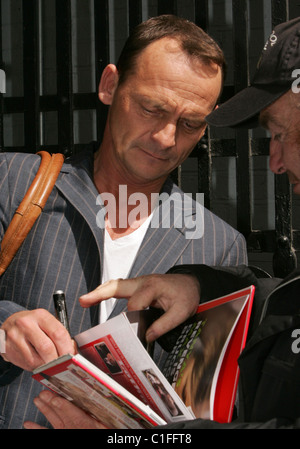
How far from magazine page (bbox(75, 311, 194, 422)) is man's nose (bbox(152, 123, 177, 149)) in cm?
79

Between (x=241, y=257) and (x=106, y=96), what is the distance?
32.7 inches

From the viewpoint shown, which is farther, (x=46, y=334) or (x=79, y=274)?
(x=79, y=274)

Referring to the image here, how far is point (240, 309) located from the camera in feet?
4.46

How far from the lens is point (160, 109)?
198cm

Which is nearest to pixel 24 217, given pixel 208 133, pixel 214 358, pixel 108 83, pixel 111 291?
pixel 111 291

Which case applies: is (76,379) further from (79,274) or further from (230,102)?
(230,102)

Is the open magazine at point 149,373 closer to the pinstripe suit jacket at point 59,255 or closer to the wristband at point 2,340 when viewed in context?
the wristband at point 2,340

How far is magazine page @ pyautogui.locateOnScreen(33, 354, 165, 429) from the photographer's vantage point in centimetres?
117

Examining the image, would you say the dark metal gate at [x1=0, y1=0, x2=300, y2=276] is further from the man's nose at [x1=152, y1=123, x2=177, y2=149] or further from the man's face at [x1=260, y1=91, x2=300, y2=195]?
the man's face at [x1=260, y1=91, x2=300, y2=195]

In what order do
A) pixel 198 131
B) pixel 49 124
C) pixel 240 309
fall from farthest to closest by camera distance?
pixel 49 124
pixel 198 131
pixel 240 309

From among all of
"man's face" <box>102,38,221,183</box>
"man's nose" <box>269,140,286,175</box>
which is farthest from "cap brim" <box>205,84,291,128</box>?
"man's face" <box>102,38,221,183</box>

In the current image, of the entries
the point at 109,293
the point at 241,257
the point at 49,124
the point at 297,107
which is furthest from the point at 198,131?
the point at 49,124

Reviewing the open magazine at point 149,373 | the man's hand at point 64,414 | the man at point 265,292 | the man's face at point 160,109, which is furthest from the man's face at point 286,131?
the man's hand at point 64,414

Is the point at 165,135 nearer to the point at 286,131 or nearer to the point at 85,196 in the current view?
the point at 85,196
